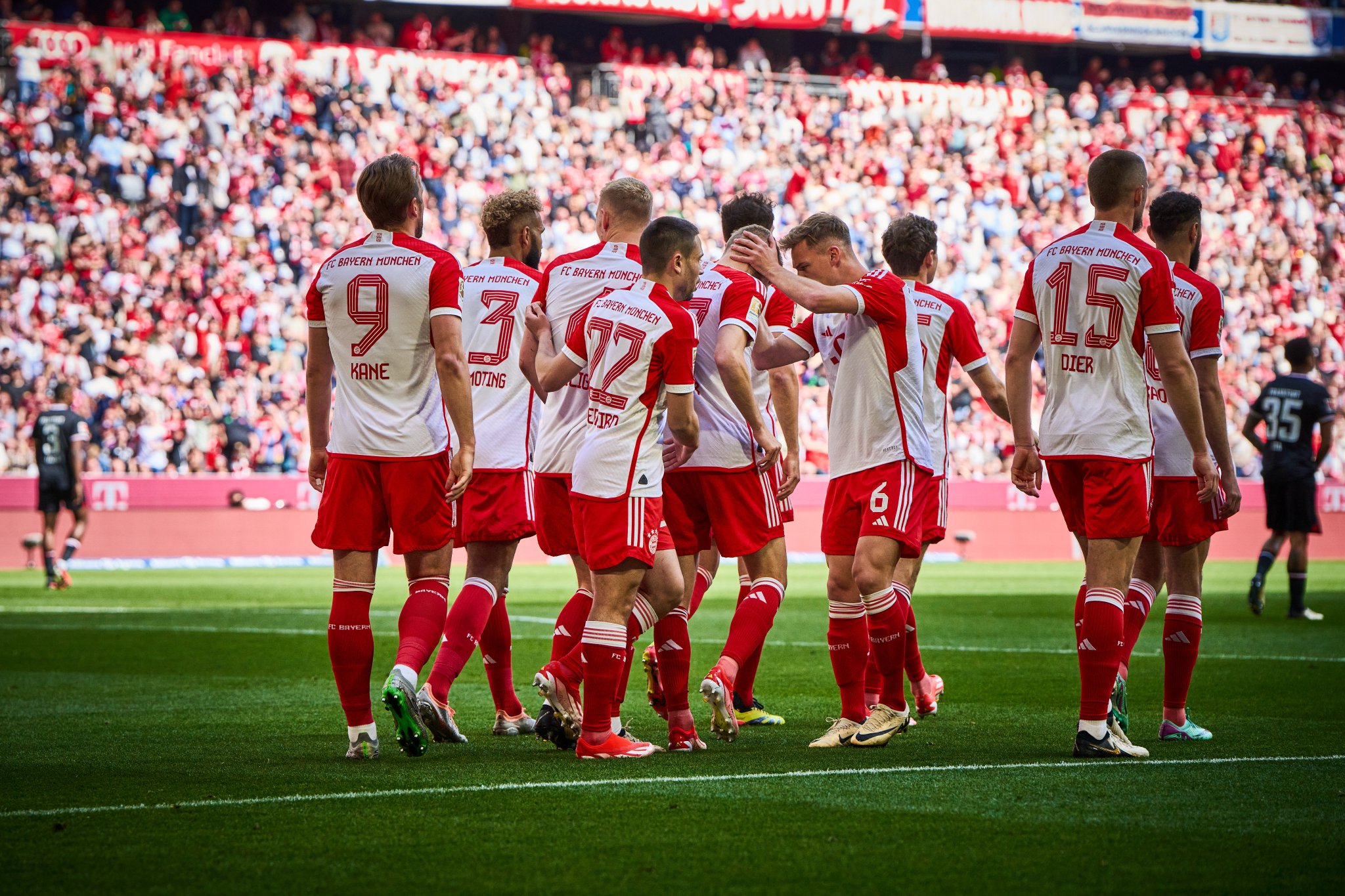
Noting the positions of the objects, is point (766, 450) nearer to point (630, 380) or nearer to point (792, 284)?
point (792, 284)

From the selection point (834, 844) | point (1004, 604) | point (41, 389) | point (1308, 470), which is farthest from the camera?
point (41, 389)

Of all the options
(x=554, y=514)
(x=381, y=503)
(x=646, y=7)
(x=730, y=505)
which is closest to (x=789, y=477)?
(x=730, y=505)

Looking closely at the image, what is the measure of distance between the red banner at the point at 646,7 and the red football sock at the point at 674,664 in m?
26.2

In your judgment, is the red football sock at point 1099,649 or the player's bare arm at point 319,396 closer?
the red football sock at point 1099,649

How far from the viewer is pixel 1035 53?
125 feet

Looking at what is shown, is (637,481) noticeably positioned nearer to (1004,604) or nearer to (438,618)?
(438,618)

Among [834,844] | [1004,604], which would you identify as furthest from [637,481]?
[1004,604]

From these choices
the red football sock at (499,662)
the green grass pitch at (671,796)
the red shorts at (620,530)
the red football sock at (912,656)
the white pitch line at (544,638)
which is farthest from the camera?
the white pitch line at (544,638)

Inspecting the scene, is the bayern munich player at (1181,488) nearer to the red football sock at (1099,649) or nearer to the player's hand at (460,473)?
the red football sock at (1099,649)

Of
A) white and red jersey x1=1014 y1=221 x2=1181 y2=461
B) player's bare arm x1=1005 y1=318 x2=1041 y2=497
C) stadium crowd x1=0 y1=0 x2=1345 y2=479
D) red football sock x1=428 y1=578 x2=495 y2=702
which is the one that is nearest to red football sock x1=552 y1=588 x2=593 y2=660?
red football sock x1=428 y1=578 x2=495 y2=702

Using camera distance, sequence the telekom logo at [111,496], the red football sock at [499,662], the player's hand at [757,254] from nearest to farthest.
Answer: the player's hand at [757,254]
the red football sock at [499,662]
the telekom logo at [111,496]

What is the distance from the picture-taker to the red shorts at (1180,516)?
7129 mm

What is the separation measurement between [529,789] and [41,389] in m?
19.3

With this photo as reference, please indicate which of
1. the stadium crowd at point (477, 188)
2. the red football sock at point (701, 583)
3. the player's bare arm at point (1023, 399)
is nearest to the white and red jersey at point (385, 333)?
the red football sock at point (701, 583)
